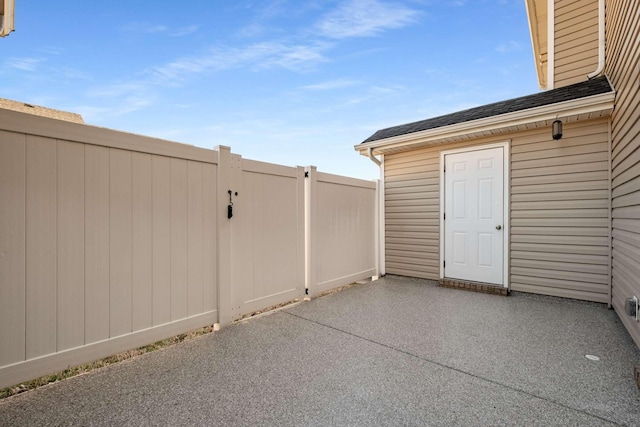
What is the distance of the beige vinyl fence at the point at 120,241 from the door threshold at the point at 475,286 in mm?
2552

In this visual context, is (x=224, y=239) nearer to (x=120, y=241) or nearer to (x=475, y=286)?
(x=120, y=241)

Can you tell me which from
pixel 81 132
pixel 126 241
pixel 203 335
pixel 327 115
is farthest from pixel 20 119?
pixel 327 115

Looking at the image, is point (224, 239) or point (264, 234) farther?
point (264, 234)

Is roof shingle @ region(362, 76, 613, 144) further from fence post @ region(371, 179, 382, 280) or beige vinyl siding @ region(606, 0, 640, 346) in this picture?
fence post @ region(371, 179, 382, 280)

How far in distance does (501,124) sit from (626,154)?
1.44 metres

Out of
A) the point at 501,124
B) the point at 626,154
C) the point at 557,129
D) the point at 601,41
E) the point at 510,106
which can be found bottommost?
the point at 626,154

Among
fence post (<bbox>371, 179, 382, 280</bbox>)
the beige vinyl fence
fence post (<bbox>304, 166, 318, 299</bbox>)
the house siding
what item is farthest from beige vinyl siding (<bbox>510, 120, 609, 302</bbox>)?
the beige vinyl fence

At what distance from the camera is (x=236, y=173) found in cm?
299

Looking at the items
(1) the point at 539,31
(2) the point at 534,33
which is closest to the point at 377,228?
(2) the point at 534,33

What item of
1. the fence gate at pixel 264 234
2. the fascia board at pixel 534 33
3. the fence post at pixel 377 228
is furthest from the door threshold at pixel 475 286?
the fascia board at pixel 534 33

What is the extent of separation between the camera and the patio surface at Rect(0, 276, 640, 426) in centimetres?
153

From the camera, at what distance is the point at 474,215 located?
175 inches

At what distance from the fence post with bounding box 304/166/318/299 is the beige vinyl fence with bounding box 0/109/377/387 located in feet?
1.11

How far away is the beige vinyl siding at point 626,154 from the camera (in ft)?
7.82
